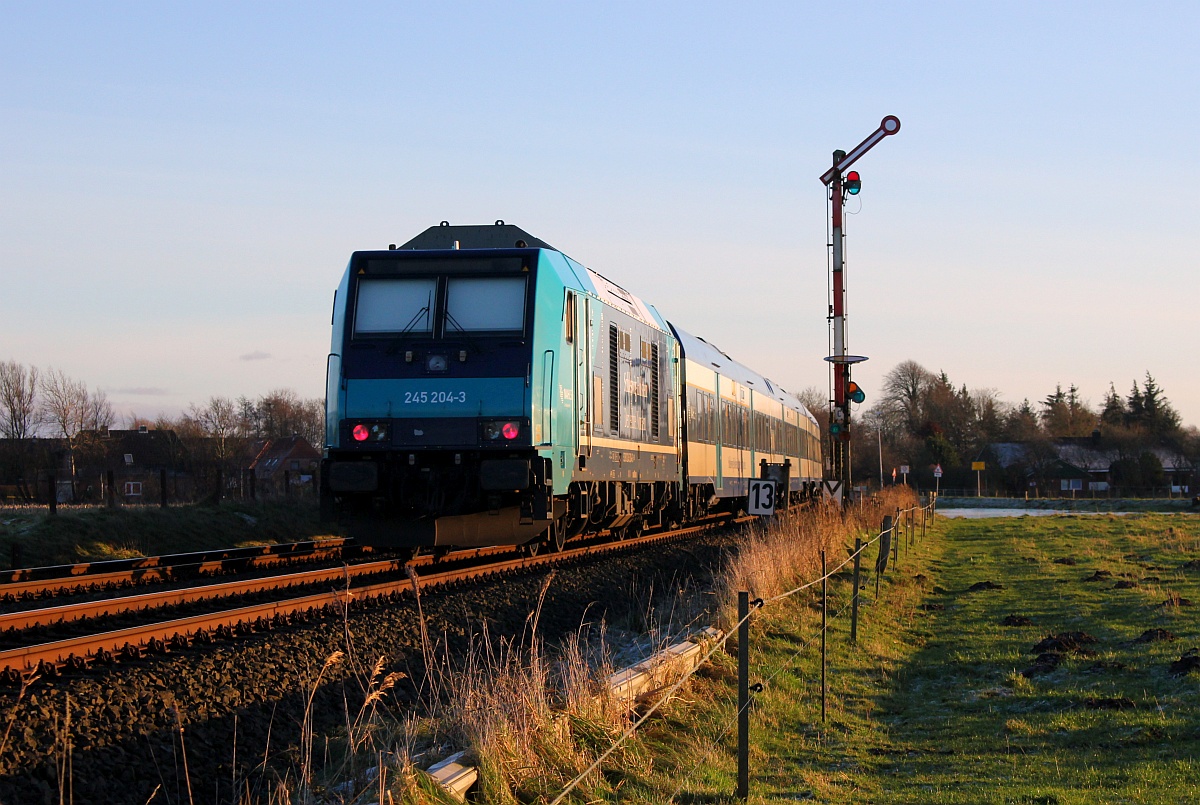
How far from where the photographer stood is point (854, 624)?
1212 cm

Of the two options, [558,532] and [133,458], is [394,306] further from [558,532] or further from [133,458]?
[133,458]

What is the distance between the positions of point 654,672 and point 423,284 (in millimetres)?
7637

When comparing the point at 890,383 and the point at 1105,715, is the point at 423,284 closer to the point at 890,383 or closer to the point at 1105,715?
the point at 1105,715

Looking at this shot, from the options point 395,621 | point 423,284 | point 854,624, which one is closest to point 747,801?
point 395,621

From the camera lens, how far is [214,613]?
1027cm

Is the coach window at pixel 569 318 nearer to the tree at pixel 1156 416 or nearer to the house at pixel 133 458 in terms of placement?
the house at pixel 133 458

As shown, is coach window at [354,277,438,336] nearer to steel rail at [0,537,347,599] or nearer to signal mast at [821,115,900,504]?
steel rail at [0,537,347,599]

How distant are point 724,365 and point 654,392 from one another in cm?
985

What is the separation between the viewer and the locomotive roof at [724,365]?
25.1 meters

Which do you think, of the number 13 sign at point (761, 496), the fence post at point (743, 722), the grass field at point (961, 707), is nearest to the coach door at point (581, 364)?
the number 13 sign at point (761, 496)

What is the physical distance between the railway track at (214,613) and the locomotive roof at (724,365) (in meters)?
8.56

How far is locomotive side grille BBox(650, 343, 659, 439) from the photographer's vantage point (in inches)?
792

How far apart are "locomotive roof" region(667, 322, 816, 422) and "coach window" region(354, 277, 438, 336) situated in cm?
985

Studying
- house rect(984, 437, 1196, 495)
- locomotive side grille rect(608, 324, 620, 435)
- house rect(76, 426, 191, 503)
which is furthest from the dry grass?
house rect(984, 437, 1196, 495)
